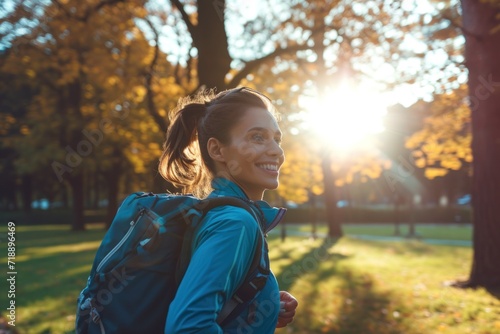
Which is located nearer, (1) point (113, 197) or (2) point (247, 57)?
(2) point (247, 57)

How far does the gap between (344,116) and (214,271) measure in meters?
13.0

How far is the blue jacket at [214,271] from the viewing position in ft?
4.29

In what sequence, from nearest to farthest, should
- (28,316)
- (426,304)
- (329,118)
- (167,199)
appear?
(167,199) → (28,316) → (426,304) → (329,118)

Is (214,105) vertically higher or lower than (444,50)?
→ lower

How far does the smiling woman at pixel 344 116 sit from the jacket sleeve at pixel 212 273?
10.8 metres

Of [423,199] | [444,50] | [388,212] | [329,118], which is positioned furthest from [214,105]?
[423,199]

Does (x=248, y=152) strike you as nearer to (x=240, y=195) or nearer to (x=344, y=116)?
(x=240, y=195)

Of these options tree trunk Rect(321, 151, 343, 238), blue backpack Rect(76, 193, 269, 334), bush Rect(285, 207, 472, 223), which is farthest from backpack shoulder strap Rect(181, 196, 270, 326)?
bush Rect(285, 207, 472, 223)

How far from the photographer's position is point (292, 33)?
39.2ft

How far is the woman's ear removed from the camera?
1.83 metres

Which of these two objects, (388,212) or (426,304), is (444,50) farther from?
(388,212)

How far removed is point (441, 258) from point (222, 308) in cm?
1513

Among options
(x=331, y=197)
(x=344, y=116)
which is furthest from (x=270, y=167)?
(x=331, y=197)

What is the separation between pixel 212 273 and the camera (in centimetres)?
132
